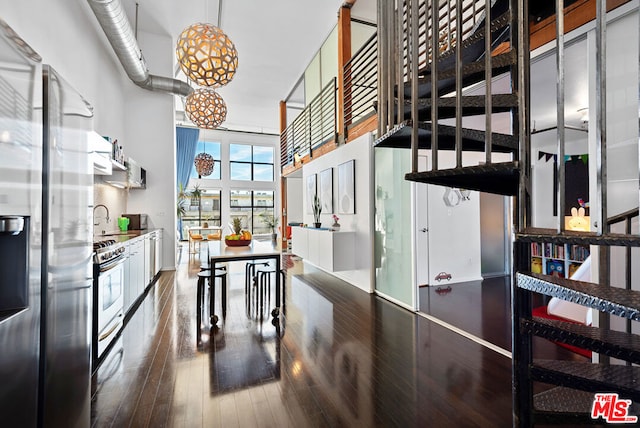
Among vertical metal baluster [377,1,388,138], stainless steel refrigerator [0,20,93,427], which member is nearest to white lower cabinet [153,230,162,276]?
stainless steel refrigerator [0,20,93,427]

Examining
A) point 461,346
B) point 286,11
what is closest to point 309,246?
point 461,346

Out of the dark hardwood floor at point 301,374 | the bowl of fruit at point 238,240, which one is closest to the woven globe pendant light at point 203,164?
the bowl of fruit at point 238,240

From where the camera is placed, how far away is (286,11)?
17.1 ft

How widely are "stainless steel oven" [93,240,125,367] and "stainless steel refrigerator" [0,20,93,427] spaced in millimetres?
1024

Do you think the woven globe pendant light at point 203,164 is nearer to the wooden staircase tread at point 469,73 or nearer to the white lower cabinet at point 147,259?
the white lower cabinet at point 147,259

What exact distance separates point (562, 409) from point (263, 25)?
6473 millimetres

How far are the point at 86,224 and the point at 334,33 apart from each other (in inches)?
231

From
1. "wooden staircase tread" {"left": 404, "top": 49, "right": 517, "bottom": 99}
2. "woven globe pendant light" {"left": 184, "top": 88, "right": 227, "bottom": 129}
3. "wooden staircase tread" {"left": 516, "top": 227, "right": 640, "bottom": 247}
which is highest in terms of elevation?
"woven globe pendant light" {"left": 184, "top": 88, "right": 227, "bottom": 129}

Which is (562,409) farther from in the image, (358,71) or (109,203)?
(109,203)

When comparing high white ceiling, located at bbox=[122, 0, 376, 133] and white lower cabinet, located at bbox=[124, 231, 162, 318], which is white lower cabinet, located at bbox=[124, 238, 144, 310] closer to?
white lower cabinet, located at bbox=[124, 231, 162, 318]

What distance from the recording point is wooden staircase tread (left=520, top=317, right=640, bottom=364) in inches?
42.1

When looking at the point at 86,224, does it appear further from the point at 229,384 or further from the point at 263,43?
the point at 263,43

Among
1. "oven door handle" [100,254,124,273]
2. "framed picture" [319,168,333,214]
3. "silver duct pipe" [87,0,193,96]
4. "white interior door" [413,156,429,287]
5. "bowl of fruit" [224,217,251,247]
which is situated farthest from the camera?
"framed picture" [319,168,333,214]

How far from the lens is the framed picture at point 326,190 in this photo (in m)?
5.84
